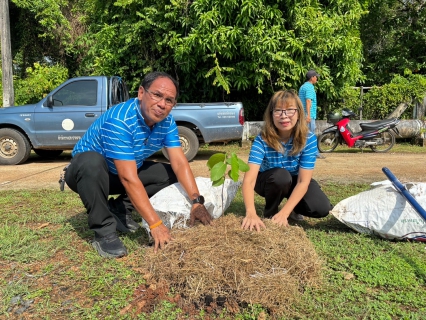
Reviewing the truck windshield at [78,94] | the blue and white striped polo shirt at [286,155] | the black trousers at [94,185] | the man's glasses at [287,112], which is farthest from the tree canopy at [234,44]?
the black trousers at [94,185]

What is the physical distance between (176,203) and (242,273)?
83 centimetres

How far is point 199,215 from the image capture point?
265 cm

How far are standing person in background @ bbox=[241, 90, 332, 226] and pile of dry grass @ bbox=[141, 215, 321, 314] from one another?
26cm

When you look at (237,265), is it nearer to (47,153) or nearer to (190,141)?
(190,141)

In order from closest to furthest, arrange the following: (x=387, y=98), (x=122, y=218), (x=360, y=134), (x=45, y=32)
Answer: (x=122, y=218) → (x=360, y=134) → (x=387, y=98) → (x=45, y=32)

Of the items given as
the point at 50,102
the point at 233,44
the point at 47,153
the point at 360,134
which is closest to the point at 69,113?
the point at 50,102

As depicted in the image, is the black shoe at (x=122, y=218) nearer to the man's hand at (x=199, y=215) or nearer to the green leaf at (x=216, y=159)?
the man's hand at (x=199, y=215)

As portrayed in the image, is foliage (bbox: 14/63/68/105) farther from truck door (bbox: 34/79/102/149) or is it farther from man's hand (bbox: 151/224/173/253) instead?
man's hand (bbox: 151/224/173/253)

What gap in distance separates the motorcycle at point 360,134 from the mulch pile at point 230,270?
645 cm

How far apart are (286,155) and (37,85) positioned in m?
10.6

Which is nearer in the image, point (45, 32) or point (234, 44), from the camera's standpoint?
point (234, 44)

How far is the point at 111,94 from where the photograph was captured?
279 inches

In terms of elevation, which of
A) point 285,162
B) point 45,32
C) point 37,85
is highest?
point 45,32

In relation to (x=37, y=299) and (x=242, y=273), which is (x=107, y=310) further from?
(x=242, y=273)
